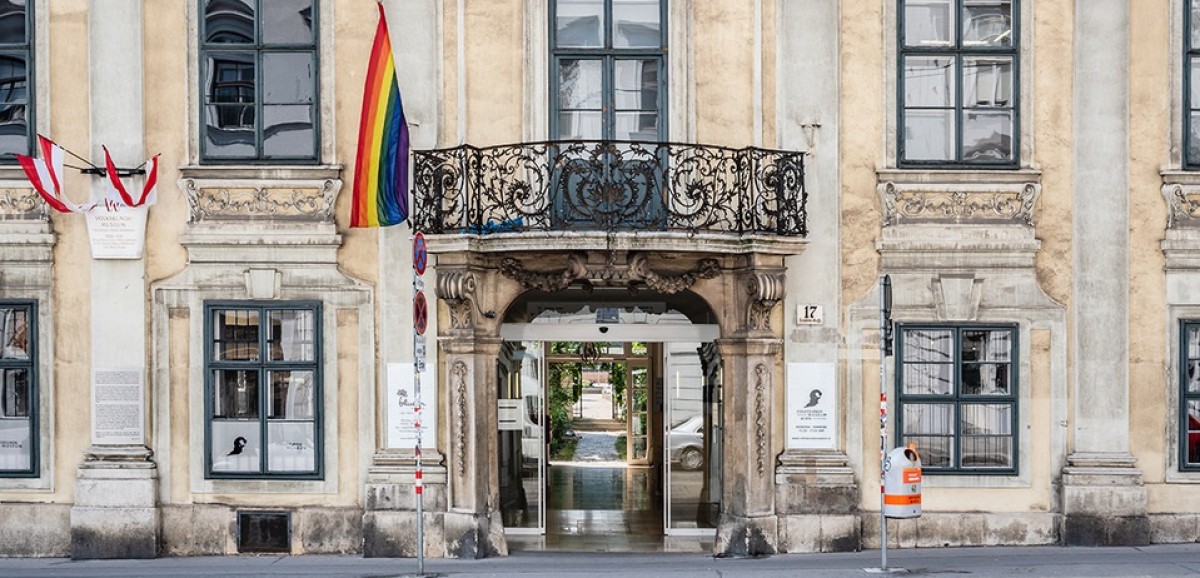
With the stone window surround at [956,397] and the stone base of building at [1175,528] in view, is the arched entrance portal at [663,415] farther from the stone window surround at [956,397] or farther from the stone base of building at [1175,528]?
the stone base of building at [1175,528]

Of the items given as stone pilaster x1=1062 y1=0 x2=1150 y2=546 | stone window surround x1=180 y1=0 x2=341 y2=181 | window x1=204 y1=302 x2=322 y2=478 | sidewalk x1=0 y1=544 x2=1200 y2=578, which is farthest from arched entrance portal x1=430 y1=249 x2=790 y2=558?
stone pilaster x1=1062 y1=0 x2=1150 y2=546

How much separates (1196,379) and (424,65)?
928cm

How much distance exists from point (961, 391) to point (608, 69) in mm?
5321

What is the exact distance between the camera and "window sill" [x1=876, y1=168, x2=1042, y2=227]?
14.8 m

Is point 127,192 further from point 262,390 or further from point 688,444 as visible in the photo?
point 688,444

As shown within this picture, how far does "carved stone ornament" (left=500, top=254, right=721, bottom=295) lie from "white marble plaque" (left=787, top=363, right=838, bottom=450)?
4.93 feet

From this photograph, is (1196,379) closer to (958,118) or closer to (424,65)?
(958,118)

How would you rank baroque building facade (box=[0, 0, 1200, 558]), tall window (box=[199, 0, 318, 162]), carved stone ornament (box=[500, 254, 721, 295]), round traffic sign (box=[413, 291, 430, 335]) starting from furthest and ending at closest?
1. tall window (box=[199, 0, 318, 162])
2. baroque building facade (box=[0, 0, 1200, 558])
3. carved stone ornament (box=[500, 254, 721, 295])
4. round traffic sign (box=[413, 291, 430, 335])

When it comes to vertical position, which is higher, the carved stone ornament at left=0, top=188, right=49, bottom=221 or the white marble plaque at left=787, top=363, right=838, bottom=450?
the carved stone ornament at left=0, top=188, right=49, bottom=221

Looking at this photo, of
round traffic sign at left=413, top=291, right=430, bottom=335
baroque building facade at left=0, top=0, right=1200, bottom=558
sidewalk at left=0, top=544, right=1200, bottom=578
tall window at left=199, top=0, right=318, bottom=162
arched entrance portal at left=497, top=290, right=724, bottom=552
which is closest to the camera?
round traffic sign at left=413, top=291, right=430, bottom=335

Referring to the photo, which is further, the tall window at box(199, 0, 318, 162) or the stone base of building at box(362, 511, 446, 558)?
the tall window at box(199, 0, 318, 162)

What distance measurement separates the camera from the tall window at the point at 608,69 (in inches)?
584

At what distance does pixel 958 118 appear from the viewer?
591 inches

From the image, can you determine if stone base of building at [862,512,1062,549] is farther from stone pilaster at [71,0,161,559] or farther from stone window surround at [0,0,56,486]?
stone window surround at [0,0,56,486]
